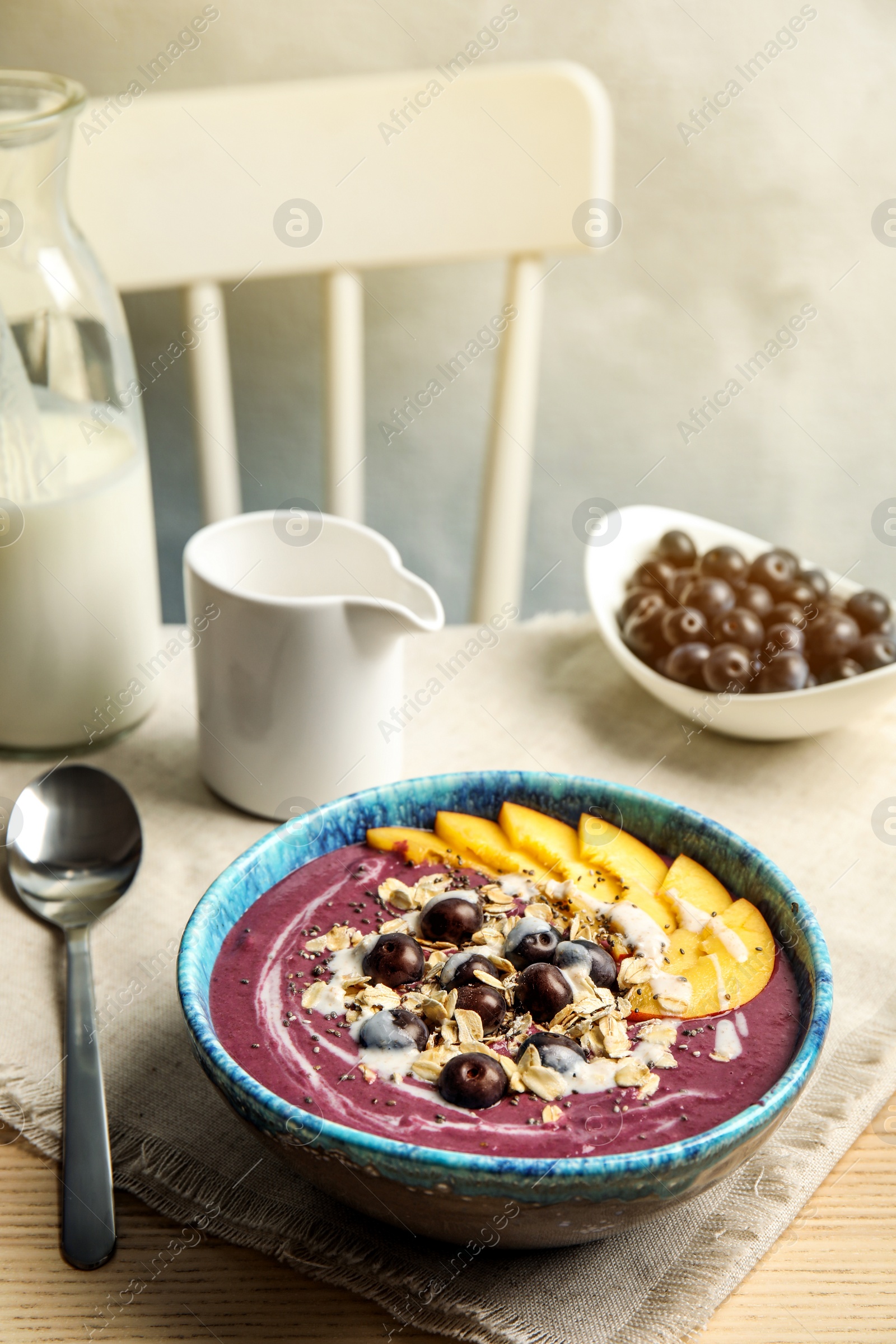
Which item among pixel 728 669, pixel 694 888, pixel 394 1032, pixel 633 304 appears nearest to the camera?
pixel 394 1032

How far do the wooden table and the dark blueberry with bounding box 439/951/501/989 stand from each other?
0.55ft

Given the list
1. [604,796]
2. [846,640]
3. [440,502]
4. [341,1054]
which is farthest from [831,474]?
[341,1054]

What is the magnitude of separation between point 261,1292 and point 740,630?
0.64 m

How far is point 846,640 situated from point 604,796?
0.32 meters

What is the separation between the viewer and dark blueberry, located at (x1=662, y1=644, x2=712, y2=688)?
3.38 ft

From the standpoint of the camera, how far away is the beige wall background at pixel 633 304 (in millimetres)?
1457

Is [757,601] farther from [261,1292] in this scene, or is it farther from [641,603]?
[261,1292]

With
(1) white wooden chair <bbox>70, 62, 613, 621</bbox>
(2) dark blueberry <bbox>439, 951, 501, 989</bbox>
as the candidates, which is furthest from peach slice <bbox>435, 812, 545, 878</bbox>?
(1) white wooden chair <bbox>70, 62, 613, 621</bbox>

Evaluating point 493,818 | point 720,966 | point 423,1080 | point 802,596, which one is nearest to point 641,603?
point 802,596

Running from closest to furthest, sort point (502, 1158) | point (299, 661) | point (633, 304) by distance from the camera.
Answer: point (502, 1158) → point (299, 661) → point (633, 304)

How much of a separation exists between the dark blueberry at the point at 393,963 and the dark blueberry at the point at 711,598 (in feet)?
1.57

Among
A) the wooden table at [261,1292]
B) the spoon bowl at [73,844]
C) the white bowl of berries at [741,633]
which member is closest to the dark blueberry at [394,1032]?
the wooden table at [261,1292]

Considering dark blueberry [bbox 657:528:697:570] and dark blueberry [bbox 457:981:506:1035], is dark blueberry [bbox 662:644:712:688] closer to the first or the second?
dark blueberry [bbox 657:528:697:570]

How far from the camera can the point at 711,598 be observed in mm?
1063
